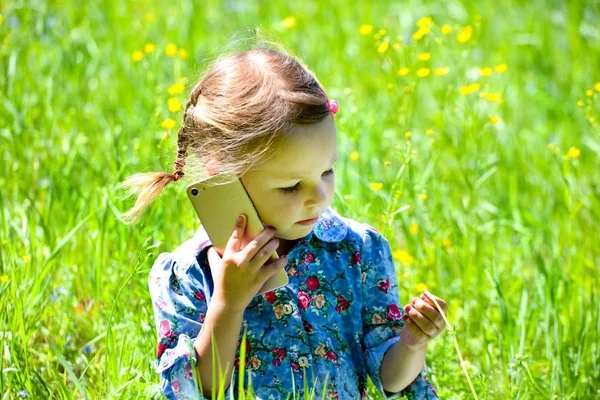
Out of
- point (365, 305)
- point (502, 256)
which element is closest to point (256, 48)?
point (365, 305)

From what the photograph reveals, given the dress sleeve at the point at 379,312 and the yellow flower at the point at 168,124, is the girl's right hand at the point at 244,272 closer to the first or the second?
the dress sleeve at the point at 379,312

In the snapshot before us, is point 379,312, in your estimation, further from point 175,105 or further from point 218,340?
point 175,105

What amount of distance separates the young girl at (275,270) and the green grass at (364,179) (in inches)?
8.0

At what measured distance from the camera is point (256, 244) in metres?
1.92

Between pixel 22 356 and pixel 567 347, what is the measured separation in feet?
5.04

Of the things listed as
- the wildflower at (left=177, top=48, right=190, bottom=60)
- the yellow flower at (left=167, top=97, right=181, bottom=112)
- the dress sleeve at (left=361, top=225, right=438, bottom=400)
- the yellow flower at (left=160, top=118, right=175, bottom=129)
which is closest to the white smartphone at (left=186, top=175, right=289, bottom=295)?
the dress sleeve at (left=361, top=225, right=438, bottom=400)

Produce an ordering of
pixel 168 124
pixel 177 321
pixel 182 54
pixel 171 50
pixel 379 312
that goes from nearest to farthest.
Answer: pixel 177 321, pixel 379 312, pixel 168 124, pixel 171 50, pixel 182 54

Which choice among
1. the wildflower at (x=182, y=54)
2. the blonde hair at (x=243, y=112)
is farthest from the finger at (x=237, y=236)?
the wildflower at (x=182, y=54)

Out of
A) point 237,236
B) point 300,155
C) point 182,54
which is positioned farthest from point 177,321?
point 182,54

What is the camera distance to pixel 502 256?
3.38 metres

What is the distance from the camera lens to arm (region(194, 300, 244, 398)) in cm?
192

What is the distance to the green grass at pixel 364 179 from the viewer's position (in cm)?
258

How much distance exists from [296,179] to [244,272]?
23 cm

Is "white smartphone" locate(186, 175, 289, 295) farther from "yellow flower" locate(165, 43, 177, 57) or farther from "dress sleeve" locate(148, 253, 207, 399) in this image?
"yellow flower" locate(165, 43, 177, 57)
